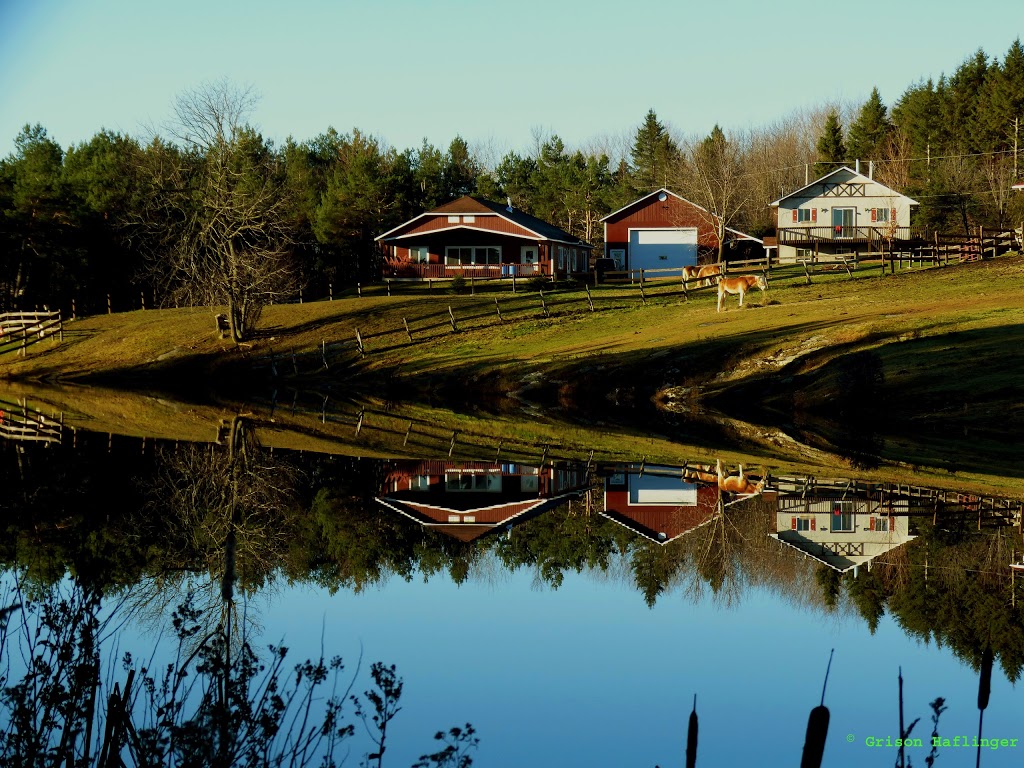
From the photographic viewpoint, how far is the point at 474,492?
72.4 feet

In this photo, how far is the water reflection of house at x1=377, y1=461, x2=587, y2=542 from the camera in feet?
62.3

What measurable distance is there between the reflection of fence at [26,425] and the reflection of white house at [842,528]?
20.5 meters

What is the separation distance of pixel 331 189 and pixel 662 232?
26672 millimetres

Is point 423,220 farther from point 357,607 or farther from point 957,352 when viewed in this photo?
point 357,607

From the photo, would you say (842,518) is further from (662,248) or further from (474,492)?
→ (662,248)

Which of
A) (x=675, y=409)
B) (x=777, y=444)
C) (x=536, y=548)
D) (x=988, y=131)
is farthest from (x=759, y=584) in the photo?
(x=988, y=131)

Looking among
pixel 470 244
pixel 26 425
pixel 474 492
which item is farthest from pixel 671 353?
pixel 470 244

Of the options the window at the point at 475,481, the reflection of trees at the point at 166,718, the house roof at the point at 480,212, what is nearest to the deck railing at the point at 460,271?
the house roof at the point at 480,212

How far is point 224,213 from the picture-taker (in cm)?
6144

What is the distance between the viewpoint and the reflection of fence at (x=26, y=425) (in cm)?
3177

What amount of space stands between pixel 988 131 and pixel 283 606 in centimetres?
11464

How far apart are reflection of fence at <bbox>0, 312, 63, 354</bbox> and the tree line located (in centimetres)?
686

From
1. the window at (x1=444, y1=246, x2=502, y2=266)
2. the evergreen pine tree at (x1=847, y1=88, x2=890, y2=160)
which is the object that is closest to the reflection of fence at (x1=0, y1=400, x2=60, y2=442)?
the window at (x1=444, y1=246, x2=502, y2=266)

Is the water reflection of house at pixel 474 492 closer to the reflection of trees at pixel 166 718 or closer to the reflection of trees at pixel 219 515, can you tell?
the reflection of trees at pixel 219 515
